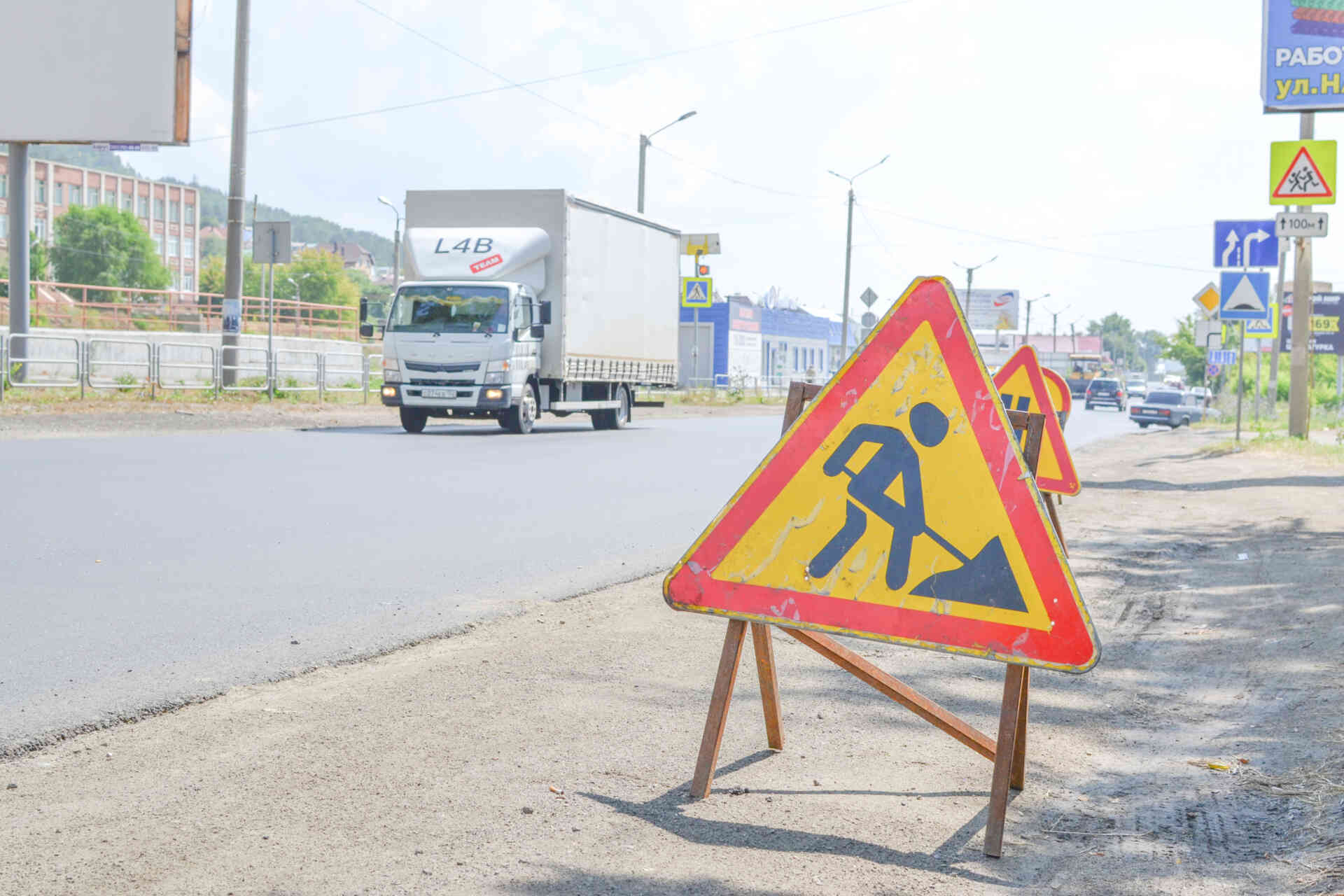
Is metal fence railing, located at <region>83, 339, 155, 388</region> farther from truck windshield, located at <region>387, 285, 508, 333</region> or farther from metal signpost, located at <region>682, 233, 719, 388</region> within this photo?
metal signpost, located at <region>682, 233, 719, 388</region>

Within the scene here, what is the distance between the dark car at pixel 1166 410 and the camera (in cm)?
4572

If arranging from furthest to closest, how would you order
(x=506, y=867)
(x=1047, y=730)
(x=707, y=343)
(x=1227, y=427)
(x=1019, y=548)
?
1. (x=707, y=343)
2. (x=1227, y=427)
3. (x=1047, y=730)
4. (x=1019, y=548)
5. (x=506, y=867)

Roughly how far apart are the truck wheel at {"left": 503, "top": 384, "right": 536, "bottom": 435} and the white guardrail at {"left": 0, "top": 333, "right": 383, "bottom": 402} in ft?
18.7

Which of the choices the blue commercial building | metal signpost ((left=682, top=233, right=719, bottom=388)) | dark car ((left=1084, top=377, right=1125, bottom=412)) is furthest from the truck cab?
dark car ((left=1084, top=377, right=1125, bottom=412))

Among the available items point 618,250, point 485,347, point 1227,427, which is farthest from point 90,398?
point 1227,427

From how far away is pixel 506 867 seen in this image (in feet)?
11.3

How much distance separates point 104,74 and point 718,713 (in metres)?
24.2

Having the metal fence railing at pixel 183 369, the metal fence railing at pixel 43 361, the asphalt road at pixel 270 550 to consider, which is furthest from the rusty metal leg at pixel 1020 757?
the metal fence railing at pixel 183 369

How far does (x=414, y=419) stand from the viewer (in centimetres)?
2331

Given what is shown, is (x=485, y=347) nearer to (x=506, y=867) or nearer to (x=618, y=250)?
(x=618, y=250)

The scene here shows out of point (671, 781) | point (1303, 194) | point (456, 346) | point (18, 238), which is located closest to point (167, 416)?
point (456, 346)

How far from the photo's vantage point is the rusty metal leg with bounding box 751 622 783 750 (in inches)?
179

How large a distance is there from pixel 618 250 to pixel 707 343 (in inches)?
1786

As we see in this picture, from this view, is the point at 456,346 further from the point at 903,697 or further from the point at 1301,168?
the point at 903,697
